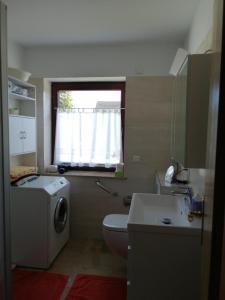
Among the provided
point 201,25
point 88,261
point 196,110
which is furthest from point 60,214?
point 201,25

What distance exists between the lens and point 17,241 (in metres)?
2.47

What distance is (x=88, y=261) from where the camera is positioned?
8.66ft

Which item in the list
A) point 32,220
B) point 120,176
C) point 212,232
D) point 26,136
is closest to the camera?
point 212,232

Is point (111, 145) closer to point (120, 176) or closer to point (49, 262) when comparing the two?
point (120, 176)

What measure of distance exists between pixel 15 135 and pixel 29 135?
336 mm

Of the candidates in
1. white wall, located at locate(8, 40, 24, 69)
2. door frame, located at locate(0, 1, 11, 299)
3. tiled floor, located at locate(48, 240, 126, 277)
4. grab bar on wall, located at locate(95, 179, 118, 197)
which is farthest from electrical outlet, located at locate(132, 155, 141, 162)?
door frame, located at locate(0, 1, 11, 299)

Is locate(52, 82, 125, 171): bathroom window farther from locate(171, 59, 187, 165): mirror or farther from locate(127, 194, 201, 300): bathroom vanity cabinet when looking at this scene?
locate(127, 194, 201, 300): bathroom vanity cabinet

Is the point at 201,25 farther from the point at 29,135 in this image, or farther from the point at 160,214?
the point at 29,135

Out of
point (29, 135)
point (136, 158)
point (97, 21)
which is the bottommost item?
point (136, 158)

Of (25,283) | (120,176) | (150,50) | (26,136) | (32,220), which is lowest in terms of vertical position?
(25,283)

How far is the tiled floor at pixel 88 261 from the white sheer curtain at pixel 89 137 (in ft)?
3.45

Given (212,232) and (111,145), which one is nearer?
(212,232)

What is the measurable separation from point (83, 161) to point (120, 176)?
1.96ft

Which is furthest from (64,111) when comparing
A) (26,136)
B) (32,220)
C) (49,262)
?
(49,262)
